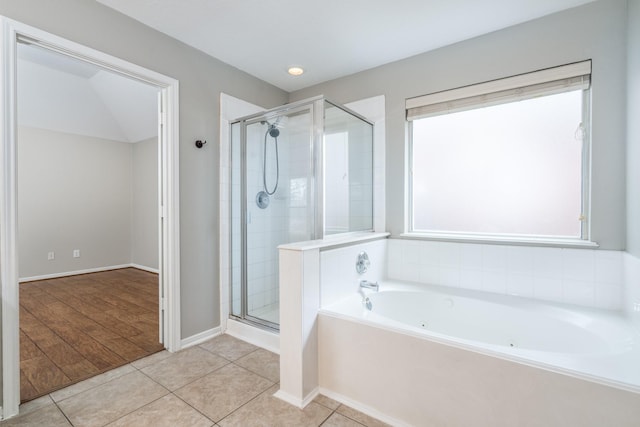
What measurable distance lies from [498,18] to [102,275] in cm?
612

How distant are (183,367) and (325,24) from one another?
2.67 m

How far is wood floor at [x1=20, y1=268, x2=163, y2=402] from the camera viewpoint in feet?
6.61

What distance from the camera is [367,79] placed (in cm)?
287

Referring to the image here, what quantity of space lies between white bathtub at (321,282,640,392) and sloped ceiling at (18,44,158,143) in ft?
11.6

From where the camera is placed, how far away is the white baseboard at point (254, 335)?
2363 mm

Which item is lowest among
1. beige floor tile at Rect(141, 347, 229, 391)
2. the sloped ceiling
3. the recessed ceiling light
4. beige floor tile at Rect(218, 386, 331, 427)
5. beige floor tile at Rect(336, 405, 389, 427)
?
beige floor tile at Rect(336, 405, 389, 427)

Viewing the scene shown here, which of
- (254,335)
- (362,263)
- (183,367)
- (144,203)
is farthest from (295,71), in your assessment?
(144,203)

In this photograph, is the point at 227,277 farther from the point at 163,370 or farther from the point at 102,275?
the point at 102,275

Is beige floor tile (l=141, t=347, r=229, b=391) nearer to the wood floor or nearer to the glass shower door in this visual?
the wood floor

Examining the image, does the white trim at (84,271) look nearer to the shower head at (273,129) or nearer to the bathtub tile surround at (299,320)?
the shower head at (273,129)

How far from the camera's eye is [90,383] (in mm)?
1881

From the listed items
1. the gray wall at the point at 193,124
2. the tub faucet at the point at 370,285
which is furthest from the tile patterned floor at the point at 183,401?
the tub faucet at the point at 370,285

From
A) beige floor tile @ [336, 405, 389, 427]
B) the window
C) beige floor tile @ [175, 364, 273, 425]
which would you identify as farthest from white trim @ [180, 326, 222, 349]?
the window

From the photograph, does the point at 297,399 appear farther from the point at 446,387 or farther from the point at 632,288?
the point at 632,288
